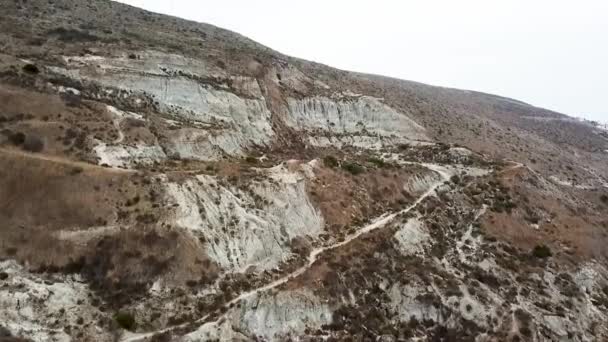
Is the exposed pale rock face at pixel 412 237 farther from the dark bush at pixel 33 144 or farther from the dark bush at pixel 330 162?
the dark bush at pixel 33 144

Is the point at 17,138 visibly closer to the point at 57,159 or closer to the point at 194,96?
the point at 57,159

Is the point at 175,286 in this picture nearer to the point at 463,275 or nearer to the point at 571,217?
the point at 463,275

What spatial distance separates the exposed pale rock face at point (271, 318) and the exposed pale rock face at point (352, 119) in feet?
106

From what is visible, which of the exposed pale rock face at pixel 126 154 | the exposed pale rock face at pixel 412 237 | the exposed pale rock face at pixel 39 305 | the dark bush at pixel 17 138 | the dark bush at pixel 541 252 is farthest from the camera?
the dark bush at pixel 541 252

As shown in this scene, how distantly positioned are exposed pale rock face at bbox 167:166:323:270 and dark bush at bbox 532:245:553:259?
2022 cm

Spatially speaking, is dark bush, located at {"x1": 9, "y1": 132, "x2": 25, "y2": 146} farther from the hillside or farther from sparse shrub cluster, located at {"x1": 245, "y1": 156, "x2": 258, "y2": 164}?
sparse shrub cluster, located at {"x1": 245, "y1": 156, "x2": 258, "y2": 164}

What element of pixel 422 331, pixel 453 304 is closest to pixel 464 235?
pixel 453 304

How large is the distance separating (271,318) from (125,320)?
31.2ft

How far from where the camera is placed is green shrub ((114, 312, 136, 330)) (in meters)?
31.0

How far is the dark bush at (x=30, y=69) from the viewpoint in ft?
163

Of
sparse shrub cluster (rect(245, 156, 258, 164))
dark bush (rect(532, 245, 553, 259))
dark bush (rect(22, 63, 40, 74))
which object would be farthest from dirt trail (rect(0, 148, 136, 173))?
dark bush (rect(532, 245, 553, 259))

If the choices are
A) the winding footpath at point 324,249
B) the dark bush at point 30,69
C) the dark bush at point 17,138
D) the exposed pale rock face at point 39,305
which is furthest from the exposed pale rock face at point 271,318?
the dark bush at point 30,69

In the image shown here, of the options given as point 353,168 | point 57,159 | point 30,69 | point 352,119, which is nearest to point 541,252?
point 353,168

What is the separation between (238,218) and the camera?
40750 mm
